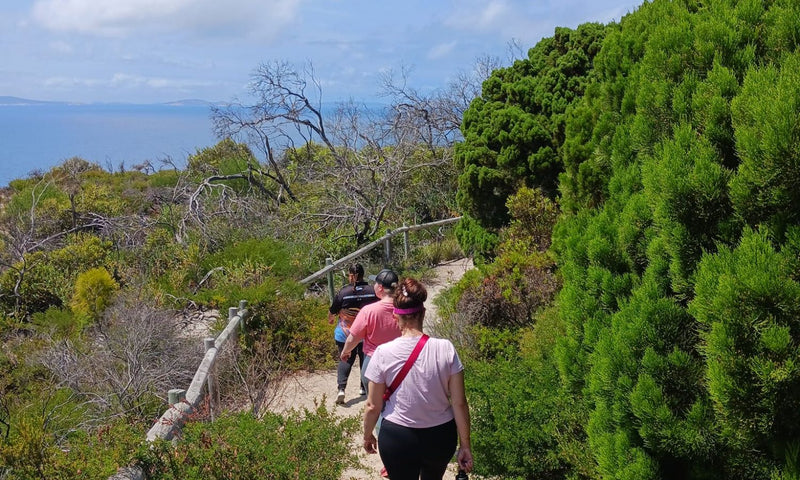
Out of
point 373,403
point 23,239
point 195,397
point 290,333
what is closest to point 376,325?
point 373,403

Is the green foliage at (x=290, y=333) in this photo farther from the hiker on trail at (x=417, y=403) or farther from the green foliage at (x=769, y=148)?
the green foliage at (x=769, y=148)

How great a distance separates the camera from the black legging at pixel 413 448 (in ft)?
11.5

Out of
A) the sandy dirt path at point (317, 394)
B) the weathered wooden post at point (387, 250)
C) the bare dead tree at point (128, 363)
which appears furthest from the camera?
the weathered wooden post at point (387, 250)

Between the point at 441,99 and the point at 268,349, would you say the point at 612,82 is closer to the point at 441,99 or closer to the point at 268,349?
the point at 268,349

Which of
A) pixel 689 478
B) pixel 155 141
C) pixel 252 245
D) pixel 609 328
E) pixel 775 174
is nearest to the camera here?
pixel 775 174

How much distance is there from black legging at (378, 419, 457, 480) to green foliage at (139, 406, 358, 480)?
763 millimetres

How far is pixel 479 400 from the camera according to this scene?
16.0ft

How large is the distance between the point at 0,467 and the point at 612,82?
4512 millimetres

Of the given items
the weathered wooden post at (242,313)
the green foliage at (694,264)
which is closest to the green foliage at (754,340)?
the green foliage at (694,264)

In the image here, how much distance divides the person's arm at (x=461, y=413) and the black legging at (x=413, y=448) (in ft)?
0.18

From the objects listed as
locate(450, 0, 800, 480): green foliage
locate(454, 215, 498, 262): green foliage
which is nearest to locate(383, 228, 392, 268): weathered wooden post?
locate(454, 215, 498, 262): green foliage

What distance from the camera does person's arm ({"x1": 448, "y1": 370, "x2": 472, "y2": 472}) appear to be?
138 inches

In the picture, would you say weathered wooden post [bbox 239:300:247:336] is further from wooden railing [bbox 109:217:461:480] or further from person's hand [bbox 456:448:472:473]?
A: person's hand [bbox 456:448:472:473]

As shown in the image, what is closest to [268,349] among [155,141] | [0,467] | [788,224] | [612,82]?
[0,467]
